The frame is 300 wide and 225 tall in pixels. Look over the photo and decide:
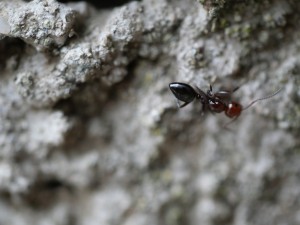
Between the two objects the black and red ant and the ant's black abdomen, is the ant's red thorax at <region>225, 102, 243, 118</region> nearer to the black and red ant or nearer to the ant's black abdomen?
the black and red ant

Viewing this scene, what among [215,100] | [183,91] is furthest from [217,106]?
[183,91]

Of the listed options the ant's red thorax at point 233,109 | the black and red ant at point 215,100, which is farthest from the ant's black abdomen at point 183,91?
the ant's red thorax at point 233,109

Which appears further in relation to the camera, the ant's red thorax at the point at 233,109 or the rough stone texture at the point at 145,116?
the ant's red thorax at the point at 233,109

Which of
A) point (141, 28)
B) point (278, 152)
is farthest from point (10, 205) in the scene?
point (278, 152)

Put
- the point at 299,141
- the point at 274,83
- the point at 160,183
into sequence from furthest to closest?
the point at 160,183, the point at 299,141, the point at 274,83

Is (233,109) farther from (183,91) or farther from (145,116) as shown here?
(145,116)

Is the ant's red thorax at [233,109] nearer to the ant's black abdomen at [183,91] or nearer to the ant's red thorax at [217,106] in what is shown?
the ant's red thorax at [217,106]

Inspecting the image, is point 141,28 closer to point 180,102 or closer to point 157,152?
point 180,102

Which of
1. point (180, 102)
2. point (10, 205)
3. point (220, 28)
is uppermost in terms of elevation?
point (220, 28)
